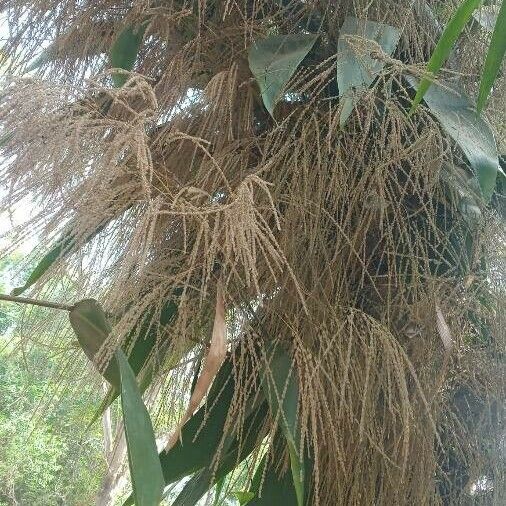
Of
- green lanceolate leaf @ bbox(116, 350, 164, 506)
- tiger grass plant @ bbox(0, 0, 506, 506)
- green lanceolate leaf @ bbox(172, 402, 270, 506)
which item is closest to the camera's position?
green lanceolate leaf @ bbox(116, 350, 164, 506)

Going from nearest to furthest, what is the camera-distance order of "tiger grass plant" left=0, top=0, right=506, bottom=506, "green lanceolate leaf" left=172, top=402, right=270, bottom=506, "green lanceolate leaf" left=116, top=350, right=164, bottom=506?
"green lanceolate leaf" left=116, top=350, right=164, bottom=506, "tiger grass plant" left=0, top=0, right=506, bottom=506, "green lanceolate leaf" left=172, top=402, right=270, bottom=506

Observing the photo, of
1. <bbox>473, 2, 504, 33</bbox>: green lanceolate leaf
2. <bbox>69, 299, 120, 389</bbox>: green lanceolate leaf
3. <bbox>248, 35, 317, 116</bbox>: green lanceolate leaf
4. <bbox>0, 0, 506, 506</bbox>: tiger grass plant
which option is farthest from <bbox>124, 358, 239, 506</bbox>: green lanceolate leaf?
<bbox>473, 2, 504, 33</bbox>: green lanceolate leaf

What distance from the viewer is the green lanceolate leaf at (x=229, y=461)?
59 cm

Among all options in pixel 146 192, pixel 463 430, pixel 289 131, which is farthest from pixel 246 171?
pixel 463 430

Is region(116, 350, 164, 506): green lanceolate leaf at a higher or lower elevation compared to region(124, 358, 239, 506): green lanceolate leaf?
higher

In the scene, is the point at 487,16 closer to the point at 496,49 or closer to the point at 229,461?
the point at 496,49

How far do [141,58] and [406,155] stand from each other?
0.30m

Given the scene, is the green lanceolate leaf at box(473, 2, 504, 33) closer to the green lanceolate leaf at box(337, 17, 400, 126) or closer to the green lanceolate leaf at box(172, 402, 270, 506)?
the green lanceolate leaf at box(337, 17, 400, 126)

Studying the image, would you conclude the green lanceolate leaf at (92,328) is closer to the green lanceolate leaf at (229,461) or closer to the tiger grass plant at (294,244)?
the tiger grass plant at (294,244)

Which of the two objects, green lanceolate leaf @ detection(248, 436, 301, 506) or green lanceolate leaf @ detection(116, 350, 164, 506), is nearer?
green lanceolate leaf @ detection(116, 350, 164, 506)

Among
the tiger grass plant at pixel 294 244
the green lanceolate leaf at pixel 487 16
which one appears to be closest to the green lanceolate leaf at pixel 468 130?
the tiger grass plant at pixel 294 244

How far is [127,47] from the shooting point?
0.65m

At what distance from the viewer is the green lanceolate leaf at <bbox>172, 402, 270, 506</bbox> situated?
0.59 metres

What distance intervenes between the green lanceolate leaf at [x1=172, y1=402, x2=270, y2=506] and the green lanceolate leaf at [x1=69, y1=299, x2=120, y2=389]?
16 cm
